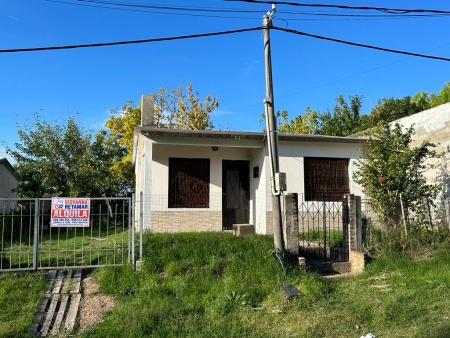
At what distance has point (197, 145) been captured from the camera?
447 inches

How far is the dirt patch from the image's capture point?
5664 mm

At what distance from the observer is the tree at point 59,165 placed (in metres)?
18.1

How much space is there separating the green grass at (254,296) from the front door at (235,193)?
3859 millimetres

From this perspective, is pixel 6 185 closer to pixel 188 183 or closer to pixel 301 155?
pixel 188 183

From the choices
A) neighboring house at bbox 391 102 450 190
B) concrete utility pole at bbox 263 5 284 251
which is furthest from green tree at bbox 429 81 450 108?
concrete utility pole at bbox 263 5 284 251

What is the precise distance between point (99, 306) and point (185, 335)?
1.87 meters

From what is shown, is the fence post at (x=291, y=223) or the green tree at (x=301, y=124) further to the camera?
the green tree at (x=301, y=124)

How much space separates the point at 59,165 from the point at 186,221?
33.1 feet

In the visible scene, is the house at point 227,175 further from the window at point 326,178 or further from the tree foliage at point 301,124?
the tree foliage at point 301,124

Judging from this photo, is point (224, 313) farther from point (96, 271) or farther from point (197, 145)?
point (197, 145)

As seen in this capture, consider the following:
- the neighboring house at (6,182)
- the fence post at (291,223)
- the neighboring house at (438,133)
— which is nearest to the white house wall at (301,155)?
the neighboring house at (438,133)

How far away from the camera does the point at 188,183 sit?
472 inches

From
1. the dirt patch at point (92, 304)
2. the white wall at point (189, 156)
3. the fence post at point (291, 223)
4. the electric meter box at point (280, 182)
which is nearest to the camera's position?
the dirt patch at point (92, 304)

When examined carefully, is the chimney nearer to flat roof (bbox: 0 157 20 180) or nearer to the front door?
the front door
